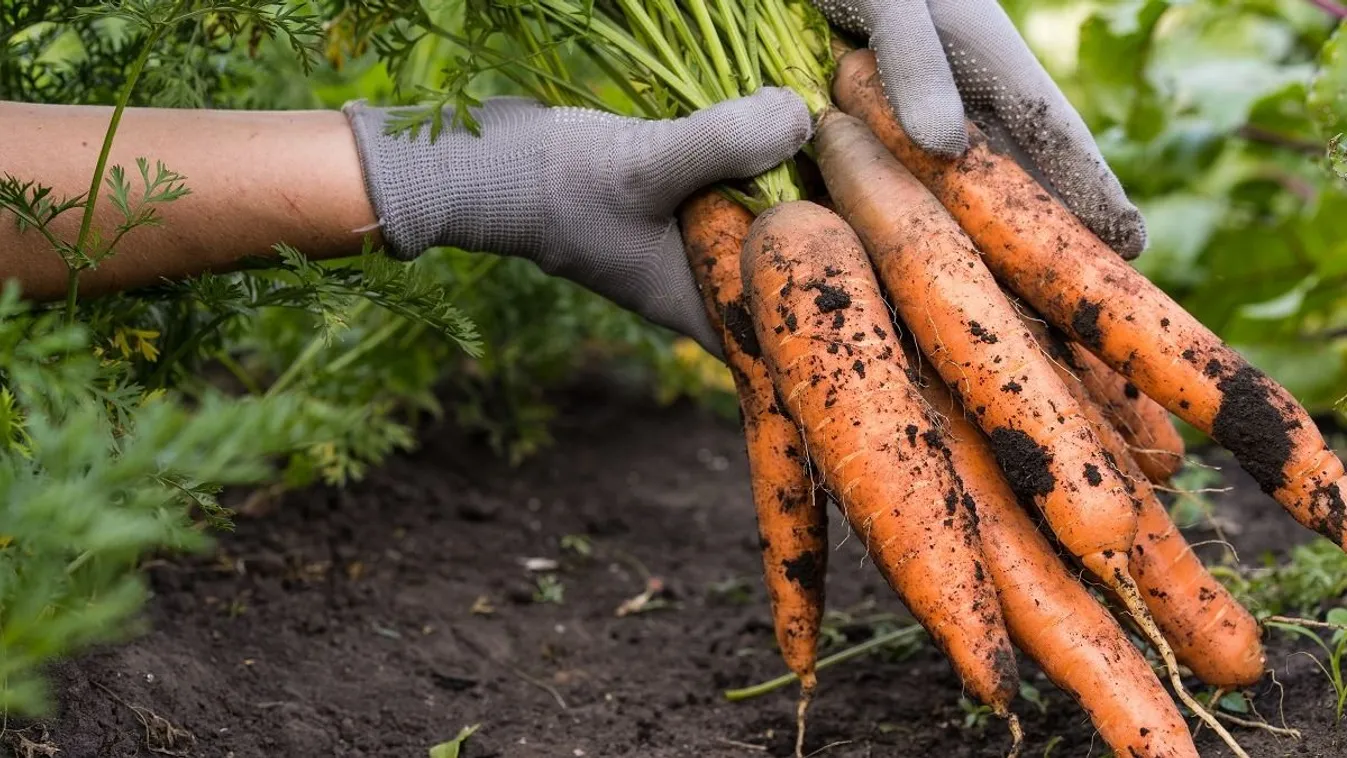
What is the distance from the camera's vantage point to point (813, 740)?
6.14ft

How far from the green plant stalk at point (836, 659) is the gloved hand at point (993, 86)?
78 cm

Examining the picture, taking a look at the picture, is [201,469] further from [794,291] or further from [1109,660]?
[1109,660]

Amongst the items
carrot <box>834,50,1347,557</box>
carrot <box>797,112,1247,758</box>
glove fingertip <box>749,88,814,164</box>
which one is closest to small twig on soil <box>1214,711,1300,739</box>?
carrot <box>797,112,1247,758</box>

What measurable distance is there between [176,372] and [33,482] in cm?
105

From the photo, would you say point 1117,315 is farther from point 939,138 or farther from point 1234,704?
point 1234,704

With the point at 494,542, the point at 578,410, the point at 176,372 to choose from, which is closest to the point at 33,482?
the point at 176,372

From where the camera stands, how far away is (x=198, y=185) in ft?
5.84

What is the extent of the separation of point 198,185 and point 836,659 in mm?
1281

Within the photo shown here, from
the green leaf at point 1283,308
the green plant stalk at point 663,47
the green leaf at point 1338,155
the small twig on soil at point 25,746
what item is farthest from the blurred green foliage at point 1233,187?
the small twig on soil at point 25,746

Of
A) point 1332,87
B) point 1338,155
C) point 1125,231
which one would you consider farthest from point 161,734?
point 1332,87

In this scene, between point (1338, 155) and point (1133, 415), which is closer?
point (1338, 155)

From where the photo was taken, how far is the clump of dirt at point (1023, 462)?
1683 mm

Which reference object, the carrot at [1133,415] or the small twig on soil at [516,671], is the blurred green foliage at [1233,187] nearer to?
the carrot at [1133,415]

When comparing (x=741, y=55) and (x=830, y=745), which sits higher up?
(x=741, y=55)
